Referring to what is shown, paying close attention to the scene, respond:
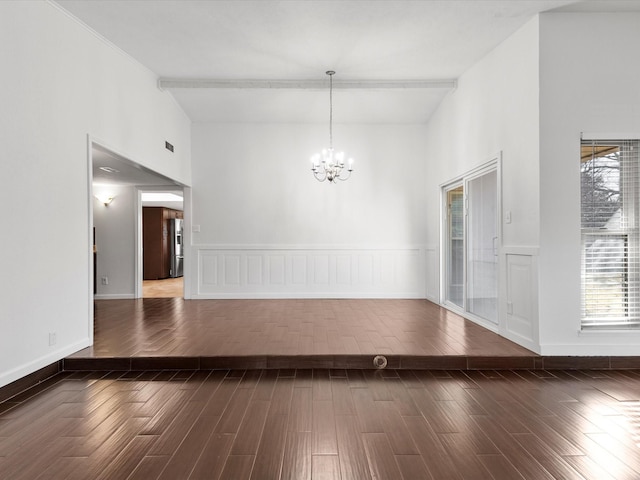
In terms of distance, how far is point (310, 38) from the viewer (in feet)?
14.3

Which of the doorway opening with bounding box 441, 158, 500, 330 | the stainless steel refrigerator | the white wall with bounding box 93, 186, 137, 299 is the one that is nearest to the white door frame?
the doorway opening with bounding box 441, 158, 500, 330

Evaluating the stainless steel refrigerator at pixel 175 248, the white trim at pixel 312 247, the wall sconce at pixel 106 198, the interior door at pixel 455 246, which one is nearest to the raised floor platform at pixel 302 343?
the interior door at pixel 455 246

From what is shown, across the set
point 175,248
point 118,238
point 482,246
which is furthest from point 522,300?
point 175,248

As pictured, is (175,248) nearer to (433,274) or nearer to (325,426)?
(433,274)

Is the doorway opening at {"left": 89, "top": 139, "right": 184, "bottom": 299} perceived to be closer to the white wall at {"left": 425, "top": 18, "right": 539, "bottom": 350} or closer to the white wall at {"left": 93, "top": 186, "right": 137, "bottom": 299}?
the white wall at {"left": 93, "top": 186, "right": 137, "bottom": 299}

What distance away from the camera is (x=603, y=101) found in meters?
3.64

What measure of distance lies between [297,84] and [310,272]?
3.26 m

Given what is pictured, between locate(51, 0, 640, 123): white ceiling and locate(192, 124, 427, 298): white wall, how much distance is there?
988mm

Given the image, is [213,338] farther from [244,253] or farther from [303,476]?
[244,253]

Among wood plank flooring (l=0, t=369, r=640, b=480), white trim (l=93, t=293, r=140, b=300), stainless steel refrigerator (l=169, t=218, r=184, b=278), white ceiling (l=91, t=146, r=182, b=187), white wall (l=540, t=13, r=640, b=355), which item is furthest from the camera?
stainless steel refrigerator (l=169, t=218, r=184, b=278)

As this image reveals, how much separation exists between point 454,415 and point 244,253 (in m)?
5.21

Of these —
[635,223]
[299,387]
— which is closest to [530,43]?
[635,223]

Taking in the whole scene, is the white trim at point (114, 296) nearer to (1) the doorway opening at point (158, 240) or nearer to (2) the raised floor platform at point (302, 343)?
(2) the raised floor platform at point (302, 343)

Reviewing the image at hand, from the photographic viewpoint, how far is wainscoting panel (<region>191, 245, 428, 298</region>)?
7.09 meters
